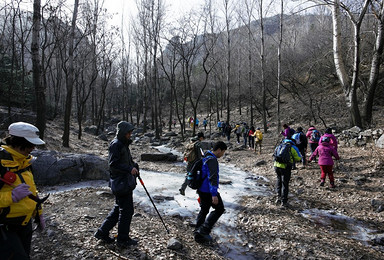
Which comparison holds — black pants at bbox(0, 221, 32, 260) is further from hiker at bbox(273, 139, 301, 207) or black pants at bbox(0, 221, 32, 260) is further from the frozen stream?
hiker at bbox(273, 139, 301, 207)

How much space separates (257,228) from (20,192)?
4.44 m

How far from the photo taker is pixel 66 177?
24.2 ft

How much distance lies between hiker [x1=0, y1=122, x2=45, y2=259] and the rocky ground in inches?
58.5

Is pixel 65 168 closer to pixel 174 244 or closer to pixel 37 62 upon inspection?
pixel 174 244

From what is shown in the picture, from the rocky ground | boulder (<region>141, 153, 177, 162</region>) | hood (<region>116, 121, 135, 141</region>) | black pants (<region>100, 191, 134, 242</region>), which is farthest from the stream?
boulder (<region>141, 153, 177, 162</region>)

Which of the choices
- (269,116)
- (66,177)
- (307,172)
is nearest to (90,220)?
(66,177)

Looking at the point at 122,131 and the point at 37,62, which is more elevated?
the point at 37,62

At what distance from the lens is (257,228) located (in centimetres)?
507

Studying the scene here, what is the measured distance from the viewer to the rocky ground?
370 centimetres

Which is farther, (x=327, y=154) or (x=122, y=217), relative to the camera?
(x=327, y=154)

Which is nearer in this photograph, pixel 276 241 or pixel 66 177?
pixel 276 241

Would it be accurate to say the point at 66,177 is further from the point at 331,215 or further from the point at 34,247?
the point at 331,215

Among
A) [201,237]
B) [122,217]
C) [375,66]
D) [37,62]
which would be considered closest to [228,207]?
[201,237]

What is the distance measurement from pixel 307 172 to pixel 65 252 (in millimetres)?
8704
